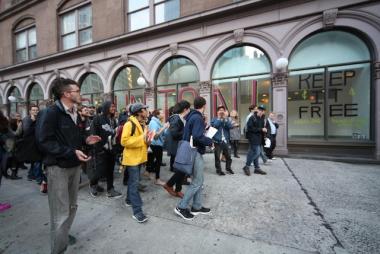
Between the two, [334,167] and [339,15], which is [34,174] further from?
[339,15]

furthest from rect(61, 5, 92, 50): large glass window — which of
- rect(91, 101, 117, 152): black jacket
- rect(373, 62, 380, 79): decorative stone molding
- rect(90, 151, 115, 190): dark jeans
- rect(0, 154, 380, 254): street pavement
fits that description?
rect(373, 62, 380, 79): decorative stone molding

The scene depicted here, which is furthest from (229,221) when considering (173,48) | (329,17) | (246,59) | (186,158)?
(173,48)

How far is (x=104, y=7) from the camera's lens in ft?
36.8

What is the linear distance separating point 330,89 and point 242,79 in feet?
11.0

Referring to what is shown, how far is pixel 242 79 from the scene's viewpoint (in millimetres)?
8734

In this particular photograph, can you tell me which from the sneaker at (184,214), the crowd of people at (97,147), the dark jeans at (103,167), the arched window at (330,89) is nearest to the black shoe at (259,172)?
the crowd of people at (97,147)

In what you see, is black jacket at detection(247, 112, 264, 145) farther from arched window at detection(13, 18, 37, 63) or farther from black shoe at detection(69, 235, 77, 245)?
arched window at detection(13, 18, 37, 63)

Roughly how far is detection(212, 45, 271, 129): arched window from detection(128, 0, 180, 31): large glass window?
3.55 m

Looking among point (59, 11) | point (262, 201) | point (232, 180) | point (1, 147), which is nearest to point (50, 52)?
point (59, 11)

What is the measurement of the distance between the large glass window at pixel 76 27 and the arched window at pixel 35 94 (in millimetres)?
4232

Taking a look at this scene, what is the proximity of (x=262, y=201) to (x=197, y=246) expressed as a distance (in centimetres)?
185

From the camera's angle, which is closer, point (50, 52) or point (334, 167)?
point (334, 167)

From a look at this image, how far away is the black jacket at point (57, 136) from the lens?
81.8 inches

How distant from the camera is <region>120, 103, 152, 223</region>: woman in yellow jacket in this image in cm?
311
